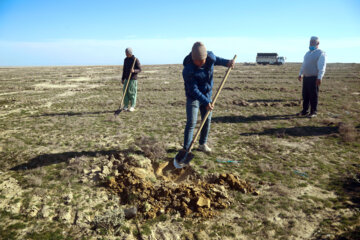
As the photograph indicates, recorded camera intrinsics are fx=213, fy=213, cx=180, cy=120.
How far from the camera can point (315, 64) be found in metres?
7.55

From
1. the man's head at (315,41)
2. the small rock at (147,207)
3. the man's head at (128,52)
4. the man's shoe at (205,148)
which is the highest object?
the man's head at (315,41)

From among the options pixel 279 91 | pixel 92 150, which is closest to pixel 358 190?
pixel 92 150

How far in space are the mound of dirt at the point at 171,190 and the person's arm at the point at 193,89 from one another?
56.2 inches

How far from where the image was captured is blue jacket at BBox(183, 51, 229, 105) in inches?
159

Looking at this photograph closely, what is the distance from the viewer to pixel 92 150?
520cm

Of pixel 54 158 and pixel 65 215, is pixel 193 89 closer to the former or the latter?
pixel 65 215

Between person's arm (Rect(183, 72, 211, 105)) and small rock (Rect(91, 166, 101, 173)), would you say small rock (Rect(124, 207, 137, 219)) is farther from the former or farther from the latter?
person's arm (Rect(183, 72, 211, 105))

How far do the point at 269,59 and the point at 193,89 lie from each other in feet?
209

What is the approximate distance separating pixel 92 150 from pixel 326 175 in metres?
5.07

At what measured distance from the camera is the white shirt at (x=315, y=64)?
7.30 m

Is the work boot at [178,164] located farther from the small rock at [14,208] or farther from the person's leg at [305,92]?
the person's leg at [305,92]

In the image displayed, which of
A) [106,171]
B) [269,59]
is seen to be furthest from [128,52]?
[269,59]

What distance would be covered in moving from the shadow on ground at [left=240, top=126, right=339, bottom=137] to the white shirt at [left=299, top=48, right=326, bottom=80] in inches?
71.1

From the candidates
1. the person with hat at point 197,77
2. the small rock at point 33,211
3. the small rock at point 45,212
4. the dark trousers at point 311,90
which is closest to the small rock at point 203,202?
the person with hat at point 197,77
